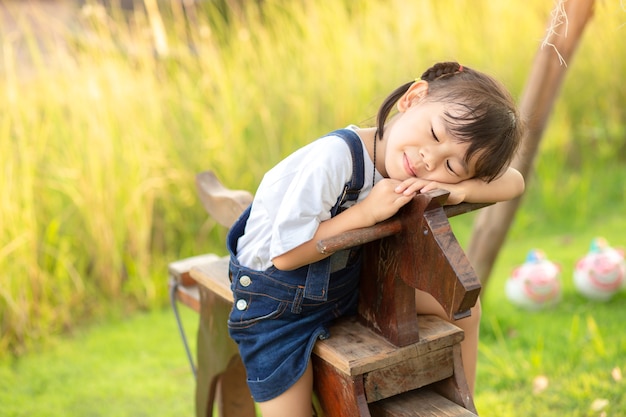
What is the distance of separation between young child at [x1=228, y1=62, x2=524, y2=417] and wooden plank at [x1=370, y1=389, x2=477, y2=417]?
0.22 metres

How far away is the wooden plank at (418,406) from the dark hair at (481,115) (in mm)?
590

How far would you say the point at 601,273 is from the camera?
12.1ft

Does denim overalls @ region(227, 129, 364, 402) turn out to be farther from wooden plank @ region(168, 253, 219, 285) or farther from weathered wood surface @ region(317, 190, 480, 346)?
wooden plank @ region(168, 253, 219, 285)

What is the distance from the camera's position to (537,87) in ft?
9.73

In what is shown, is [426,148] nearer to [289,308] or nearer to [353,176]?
[353,176]

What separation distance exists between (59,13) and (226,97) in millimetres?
6970

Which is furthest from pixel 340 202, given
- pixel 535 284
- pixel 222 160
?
pixel 222 160

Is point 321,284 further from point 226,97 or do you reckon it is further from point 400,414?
point 226,97

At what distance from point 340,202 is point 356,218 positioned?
4.3 inches

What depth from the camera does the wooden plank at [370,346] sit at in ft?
6.02

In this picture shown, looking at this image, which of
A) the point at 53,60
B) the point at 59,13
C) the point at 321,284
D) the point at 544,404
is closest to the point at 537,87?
the point at 544,404

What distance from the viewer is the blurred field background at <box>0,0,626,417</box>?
3504 millimetres

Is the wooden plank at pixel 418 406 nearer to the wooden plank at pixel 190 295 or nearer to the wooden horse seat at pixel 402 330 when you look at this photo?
the wooden horse seat at pixel 402 330

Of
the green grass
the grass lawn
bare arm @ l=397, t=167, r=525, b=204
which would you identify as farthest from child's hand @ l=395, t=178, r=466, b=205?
the green grass
